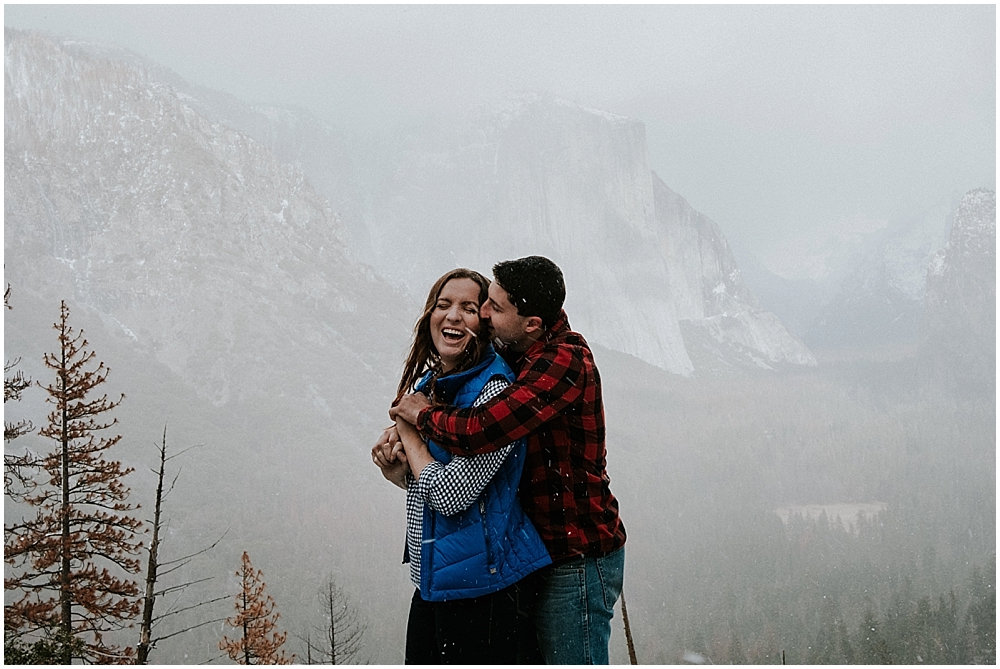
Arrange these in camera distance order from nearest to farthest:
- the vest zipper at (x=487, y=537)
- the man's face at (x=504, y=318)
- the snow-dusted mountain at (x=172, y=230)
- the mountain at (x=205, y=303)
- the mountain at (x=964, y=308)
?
the vest zipper at (x=487, y=537)
the man's face at (x=504, y=318)
the mountain at (x=205, y=303)
the snow-dusted mountain at (x=172, y=230)
the mountain at (x=964, y=308)

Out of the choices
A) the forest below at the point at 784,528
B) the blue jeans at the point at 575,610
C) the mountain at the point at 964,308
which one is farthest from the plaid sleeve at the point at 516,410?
the mountain at the point at 964,308

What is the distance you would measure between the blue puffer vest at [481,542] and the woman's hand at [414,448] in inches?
1.4

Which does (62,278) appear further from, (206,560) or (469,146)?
(469,146)

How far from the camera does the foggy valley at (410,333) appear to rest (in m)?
68.4

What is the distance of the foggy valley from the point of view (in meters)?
68.4

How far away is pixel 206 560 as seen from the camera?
6359cm

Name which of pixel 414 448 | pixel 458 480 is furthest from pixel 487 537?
pixel 414 448

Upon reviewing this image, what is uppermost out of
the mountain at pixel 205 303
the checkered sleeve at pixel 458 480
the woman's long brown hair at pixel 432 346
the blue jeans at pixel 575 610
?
the mountain at pixel 205 303

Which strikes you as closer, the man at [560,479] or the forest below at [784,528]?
the man at [560,479]

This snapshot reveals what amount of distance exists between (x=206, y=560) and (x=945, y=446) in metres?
93.1

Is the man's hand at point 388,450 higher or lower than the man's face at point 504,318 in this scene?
lower

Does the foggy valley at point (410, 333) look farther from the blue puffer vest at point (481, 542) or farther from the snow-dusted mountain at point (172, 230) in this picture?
the blue puffer vest at point (481, 542)

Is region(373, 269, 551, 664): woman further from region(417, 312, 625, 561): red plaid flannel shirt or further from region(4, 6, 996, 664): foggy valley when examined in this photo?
region(4, 6, 996, 664): foggy valley

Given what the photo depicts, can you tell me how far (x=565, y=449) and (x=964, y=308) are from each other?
125 meters
